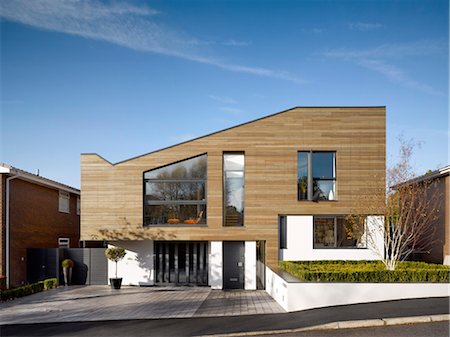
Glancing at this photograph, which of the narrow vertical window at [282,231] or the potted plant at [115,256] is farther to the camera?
the narrow vertical window at [282,231]

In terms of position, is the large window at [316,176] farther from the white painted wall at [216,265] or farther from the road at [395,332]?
the road at [395,332]

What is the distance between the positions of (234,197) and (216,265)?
308 centimetres

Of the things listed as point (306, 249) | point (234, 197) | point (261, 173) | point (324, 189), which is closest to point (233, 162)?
point (261, 173)

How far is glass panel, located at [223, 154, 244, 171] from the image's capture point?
64.8 ft

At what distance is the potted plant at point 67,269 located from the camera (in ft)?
66.9

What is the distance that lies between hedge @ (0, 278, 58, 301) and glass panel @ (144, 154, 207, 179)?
6.27 metres

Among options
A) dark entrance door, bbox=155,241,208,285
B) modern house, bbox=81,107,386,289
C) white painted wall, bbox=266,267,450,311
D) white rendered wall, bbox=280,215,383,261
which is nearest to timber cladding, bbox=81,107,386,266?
modern house, bbox=81,107,386,289

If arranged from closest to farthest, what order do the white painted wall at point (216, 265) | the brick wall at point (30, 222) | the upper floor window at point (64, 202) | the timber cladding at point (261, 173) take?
the timber cladding at point (261, 173) → the white painted wall at point (216, 265) → the brick wall at point (30, 222) → the upper floor window at point (64, 202)

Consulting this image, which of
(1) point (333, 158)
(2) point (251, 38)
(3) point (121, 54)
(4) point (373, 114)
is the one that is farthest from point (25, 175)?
(4) point (373, 114)

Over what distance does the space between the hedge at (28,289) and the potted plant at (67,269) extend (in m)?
0.54

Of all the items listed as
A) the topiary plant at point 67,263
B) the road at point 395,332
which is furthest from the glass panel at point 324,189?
the topiary plant at point 67,263

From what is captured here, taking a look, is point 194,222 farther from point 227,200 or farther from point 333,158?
point 333,158

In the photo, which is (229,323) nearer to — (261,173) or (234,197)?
(234,197)

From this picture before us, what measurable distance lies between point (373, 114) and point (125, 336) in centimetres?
1391
